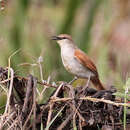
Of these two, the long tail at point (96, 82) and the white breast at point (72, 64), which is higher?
the white breast at point (72, 64)

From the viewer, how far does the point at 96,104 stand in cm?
177

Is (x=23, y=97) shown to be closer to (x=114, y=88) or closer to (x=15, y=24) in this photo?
(x=114, y=88)

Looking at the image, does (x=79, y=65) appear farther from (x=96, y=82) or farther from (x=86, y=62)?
(x=96, y=82)

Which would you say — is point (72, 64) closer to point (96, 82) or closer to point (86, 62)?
point (86, 62)

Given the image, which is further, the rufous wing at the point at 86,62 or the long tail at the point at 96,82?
the rufous wing at the point at 86,62

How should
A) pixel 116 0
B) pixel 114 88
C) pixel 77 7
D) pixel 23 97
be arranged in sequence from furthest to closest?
1. pixel 116 0
2. pixel 77 7
3. pixel 114 88
4. pixel 23 97

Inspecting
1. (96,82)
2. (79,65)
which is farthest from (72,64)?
(96,82)

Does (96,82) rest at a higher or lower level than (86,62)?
lower

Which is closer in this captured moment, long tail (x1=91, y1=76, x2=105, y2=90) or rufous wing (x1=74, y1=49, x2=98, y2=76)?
long tail (x1=91, y1=76, x2=105, y2=90)

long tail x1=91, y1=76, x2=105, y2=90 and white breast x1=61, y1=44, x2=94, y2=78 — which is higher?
white breast x1=61, y1=44, x2=94, y2=78

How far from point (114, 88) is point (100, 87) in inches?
59.7

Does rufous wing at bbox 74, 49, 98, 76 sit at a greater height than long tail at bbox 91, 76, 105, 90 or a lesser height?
greater

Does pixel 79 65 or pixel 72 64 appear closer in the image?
pixel 72 64

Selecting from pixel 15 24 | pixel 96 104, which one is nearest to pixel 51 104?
pixel 96 104
